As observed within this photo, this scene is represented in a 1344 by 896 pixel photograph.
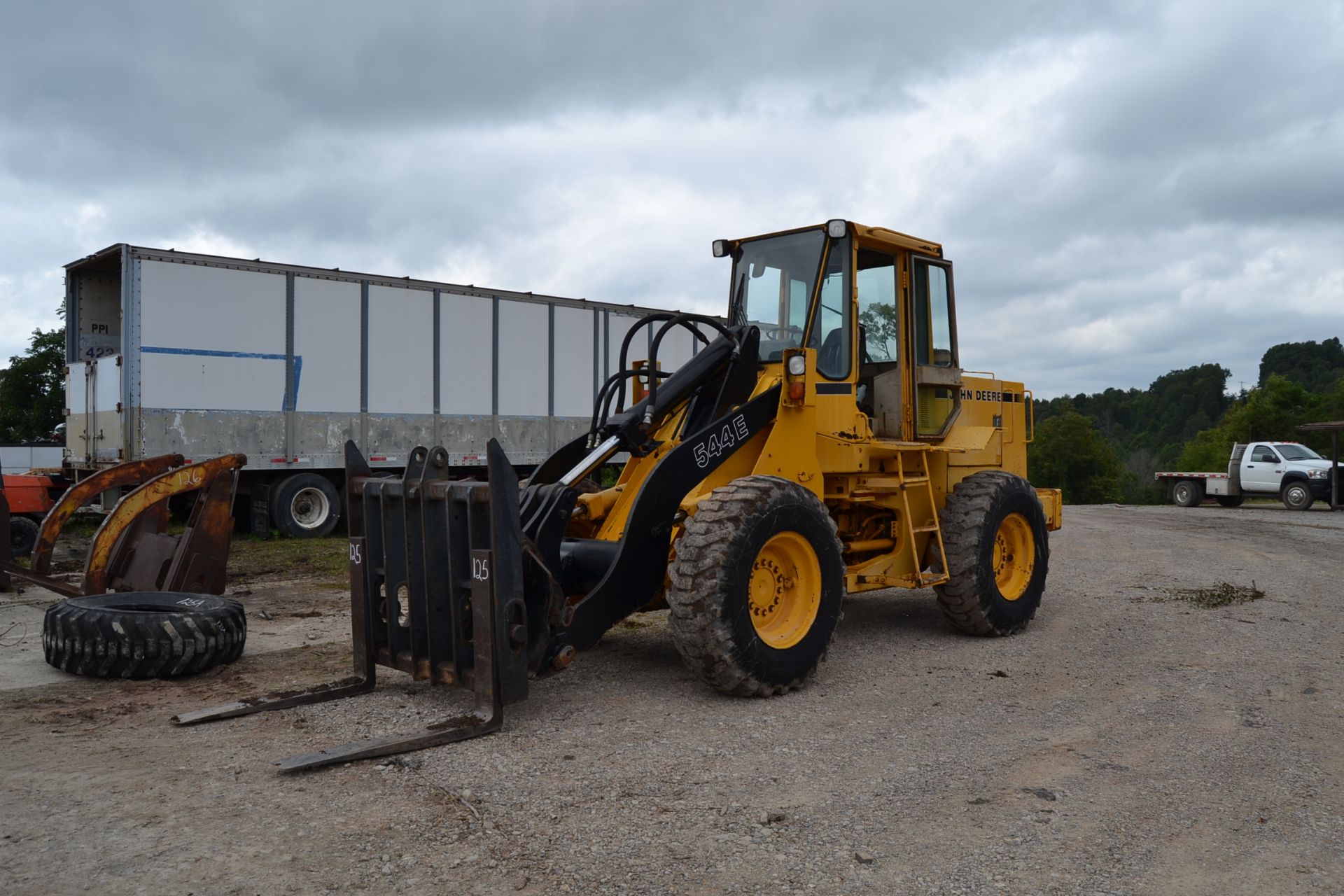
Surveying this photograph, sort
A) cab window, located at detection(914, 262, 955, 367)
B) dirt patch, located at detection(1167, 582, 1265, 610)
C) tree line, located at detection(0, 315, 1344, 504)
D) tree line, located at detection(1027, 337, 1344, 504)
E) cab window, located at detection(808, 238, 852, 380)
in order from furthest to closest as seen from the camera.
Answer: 1. tree line, located at detection(1027, 337, 1344, 504)
2. tree line, located at detection(0, 315, 1344, 504)
3. dirt patch, located at detection(1167, 582, 1265, 610)
4. cab window, located at detection(914, 262, 955, 367)
5. cab window, located at detection(808, 238, 852, 380)

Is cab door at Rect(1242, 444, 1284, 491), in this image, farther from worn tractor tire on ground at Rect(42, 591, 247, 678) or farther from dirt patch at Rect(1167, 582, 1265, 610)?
worn tractor tire on ground at Rect(42, 591, 247, 678)

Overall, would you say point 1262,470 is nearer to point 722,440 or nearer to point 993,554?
point 993,554

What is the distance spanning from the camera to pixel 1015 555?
8.08m

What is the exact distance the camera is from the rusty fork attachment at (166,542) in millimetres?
7676

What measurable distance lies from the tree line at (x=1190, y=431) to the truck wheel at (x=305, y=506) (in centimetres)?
3693

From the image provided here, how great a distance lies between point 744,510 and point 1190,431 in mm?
88689

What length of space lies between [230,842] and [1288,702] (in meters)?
5.43

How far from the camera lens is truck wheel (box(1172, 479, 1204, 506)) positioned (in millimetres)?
26953

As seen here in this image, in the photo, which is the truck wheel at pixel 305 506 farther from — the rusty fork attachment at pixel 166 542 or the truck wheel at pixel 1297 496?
the truck wheel at pixel 1297 496

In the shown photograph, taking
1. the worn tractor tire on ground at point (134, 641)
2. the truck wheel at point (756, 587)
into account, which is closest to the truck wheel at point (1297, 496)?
the truck wheel at point (756, 587)

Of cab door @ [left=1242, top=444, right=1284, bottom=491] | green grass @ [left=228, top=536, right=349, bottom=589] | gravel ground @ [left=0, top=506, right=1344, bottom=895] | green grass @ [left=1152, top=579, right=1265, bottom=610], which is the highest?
cab door @ [left=1242, top=444, right=1284, bottom=491]

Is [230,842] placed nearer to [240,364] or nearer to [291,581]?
[291,581]

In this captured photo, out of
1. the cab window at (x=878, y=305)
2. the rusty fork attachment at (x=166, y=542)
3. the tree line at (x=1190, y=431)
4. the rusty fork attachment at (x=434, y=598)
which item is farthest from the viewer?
the tree line at (x=1190, y=431)

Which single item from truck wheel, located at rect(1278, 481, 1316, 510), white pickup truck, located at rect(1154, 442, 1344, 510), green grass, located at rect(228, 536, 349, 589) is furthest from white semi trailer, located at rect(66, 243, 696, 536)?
truck wheel, located at rect(1278, 481, 1316, 510)
